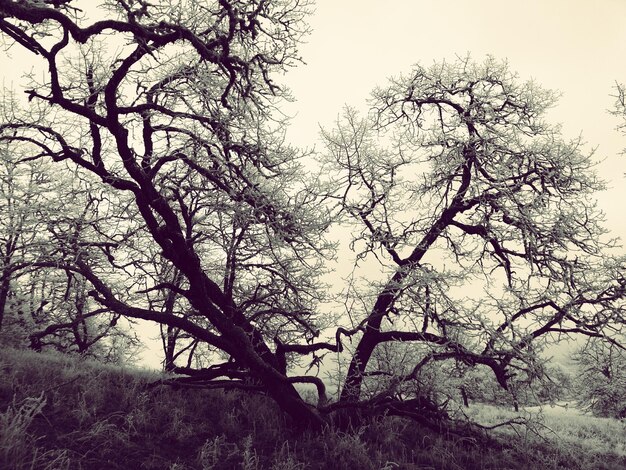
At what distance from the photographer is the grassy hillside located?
463 cm

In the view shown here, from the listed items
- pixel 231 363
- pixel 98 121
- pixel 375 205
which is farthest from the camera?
pixel 375 205

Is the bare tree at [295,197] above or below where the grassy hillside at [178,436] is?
above

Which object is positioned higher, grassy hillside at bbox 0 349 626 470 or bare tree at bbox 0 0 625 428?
bare tree at bbox 0 0 625 428

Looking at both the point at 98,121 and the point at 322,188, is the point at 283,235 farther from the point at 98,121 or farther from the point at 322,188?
the point at 98,121

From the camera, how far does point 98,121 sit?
232 inches

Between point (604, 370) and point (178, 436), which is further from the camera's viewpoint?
point (604, 370)

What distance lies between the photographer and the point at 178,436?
5625 mm

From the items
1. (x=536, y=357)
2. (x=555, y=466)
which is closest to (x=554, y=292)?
(x=536, y=357)

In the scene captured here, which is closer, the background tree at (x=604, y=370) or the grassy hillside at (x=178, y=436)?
the grassy hillside at (x=178, y=436)

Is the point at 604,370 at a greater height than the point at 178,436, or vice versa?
the point at 604,370

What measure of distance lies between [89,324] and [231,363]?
13983mm

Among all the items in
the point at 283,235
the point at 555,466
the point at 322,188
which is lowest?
the point at 555,466

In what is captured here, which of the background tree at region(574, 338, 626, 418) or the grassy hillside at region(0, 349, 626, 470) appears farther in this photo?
the background tree at region(574, 338, 626, 418)

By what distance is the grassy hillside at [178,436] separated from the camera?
463 cm
